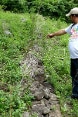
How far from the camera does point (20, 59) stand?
27.4 feet

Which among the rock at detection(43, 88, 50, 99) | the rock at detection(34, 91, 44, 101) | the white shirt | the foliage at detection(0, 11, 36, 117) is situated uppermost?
the white shirt

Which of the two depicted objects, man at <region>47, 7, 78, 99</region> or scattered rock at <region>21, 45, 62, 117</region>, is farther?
man at <region>47, 7, 78, 99</region>

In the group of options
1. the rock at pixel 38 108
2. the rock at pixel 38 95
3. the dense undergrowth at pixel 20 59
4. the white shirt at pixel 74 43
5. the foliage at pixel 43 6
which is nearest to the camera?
the dense undergrowth at pixel 20 59

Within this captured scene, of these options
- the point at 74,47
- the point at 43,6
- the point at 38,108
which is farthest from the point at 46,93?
the point at 43,6

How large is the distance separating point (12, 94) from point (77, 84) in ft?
5.15

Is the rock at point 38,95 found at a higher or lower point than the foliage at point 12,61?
lower

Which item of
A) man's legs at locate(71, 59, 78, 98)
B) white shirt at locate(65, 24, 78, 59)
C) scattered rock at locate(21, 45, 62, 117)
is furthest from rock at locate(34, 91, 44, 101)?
white shirt at locate(65, 24, 78, 59)

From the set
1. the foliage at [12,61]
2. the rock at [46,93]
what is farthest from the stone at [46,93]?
the foliage at [12,61]

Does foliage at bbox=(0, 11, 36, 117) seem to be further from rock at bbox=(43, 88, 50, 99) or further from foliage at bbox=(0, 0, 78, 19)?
foliage at bbox=(0, 0, 78, 19)

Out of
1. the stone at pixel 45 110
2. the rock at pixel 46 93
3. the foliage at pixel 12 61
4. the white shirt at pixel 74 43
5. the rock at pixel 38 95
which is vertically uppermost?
the white shirt at pixel 74 43

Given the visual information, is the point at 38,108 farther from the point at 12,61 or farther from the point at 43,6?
the point at 43,6

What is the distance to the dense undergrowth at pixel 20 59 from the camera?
630cm

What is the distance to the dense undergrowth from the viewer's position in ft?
20.7

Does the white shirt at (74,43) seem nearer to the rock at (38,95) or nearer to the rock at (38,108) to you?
the rock at (38,95)
